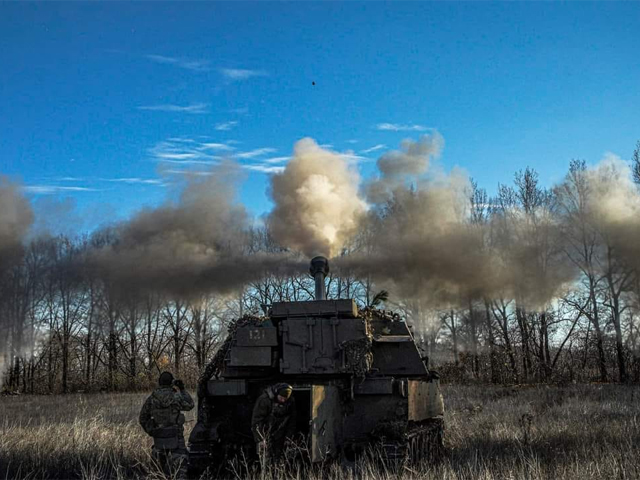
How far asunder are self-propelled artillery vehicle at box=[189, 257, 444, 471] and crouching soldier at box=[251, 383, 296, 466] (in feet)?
1.02

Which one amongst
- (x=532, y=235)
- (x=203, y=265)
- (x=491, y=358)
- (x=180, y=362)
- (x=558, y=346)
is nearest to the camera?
(x=203, y=265)

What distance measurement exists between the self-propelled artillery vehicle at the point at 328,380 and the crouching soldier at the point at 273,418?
1.02 feet

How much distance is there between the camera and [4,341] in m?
16.6

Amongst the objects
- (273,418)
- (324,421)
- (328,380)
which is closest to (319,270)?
(328,380)

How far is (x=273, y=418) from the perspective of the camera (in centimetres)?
920

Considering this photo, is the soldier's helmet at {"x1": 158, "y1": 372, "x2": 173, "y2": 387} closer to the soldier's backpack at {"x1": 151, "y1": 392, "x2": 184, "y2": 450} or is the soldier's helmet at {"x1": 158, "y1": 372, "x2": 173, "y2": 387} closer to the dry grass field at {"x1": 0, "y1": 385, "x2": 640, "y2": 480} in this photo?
the soldier's backpack at {"x1": 151, "y1": 392, "x2": 184, "y2": 450}

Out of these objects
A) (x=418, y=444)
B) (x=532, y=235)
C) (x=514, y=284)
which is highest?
(x=532, y=235)

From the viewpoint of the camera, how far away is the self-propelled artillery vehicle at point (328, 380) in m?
9.84

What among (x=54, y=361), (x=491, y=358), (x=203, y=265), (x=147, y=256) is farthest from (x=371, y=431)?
(x=54, y=361)

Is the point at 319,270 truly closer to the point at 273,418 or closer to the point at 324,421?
the point at 324,421

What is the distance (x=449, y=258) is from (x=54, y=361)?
2918 cm

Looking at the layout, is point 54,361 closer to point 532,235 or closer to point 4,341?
point 4,341

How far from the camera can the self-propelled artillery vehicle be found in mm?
9844

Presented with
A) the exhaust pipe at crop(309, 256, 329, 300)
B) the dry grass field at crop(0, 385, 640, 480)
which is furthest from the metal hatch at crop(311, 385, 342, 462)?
the exhaust pipe at crop(309, 256, 329, 300)
